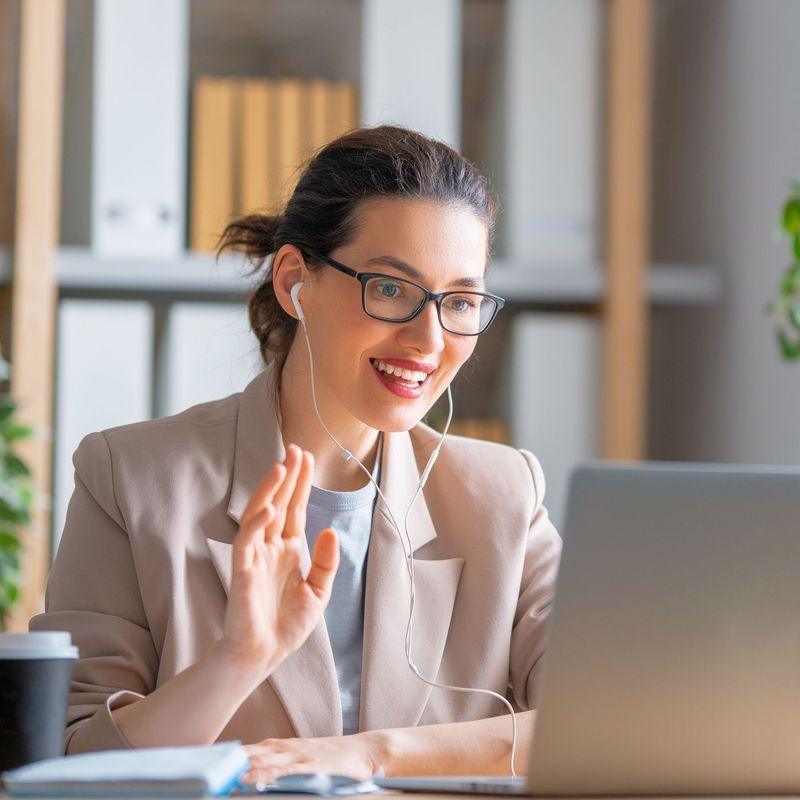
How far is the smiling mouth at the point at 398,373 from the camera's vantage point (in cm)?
136

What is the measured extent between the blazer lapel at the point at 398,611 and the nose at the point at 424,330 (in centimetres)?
19

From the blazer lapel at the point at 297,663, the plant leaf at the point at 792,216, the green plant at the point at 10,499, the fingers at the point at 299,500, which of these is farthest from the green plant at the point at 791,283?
the green plant at the point at 10,499

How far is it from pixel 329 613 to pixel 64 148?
171cm

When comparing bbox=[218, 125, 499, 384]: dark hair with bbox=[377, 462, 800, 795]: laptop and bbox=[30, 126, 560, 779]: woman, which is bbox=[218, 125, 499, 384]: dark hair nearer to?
bbox=[30, 126, 560, 779]: woman

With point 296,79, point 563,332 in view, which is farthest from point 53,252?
point 563,332

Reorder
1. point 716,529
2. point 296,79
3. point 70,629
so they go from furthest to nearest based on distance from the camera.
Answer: point 296,79 → point 70,629 → point 716,529

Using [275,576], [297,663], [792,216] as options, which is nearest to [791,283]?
[792,216]

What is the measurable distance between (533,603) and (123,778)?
2.37 ft

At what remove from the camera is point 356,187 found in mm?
1423

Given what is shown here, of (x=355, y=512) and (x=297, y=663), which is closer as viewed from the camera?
(x=297, y=663)

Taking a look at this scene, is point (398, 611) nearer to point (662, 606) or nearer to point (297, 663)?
point (297, 663)

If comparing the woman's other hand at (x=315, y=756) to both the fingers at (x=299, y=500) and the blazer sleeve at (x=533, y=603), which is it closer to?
the fingers at (x=299, y=500)

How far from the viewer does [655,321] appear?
3.24 metres

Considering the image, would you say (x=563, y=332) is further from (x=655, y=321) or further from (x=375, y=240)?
(x=375, y=240)
